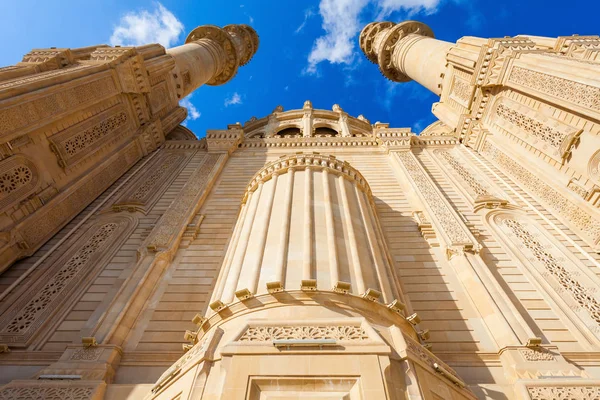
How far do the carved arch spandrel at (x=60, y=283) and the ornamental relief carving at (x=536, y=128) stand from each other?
475 inches

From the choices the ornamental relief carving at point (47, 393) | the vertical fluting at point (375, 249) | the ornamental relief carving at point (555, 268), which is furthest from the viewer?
the ornamental relief carving at point (555, 268)

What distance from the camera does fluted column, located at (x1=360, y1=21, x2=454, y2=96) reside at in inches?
786

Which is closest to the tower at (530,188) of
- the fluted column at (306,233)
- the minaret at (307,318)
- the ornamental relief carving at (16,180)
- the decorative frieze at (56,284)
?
the minaret at (307,318)

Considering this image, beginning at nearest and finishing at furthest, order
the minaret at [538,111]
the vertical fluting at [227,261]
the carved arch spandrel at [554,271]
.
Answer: the vertical fluting at [227,261] → the carved arch spandrel at [554,271] → the minaret at [538,111]

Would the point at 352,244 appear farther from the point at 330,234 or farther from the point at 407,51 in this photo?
the point at 407,51

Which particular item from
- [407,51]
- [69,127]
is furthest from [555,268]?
[407,51]

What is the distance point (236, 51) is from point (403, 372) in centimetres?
2790

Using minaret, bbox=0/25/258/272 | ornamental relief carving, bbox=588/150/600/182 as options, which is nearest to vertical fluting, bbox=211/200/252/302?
minaret, bbox=0/25/258/272

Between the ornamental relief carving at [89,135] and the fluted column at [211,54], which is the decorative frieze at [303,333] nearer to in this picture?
the ornamental relief carving at [89,135]

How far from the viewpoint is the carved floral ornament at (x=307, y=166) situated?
9.48 m

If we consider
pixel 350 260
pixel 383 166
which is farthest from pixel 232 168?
pixel 350 260

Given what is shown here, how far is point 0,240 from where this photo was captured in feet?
26.4

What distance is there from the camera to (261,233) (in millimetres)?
7102

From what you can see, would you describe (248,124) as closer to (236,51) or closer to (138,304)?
(236,51)
